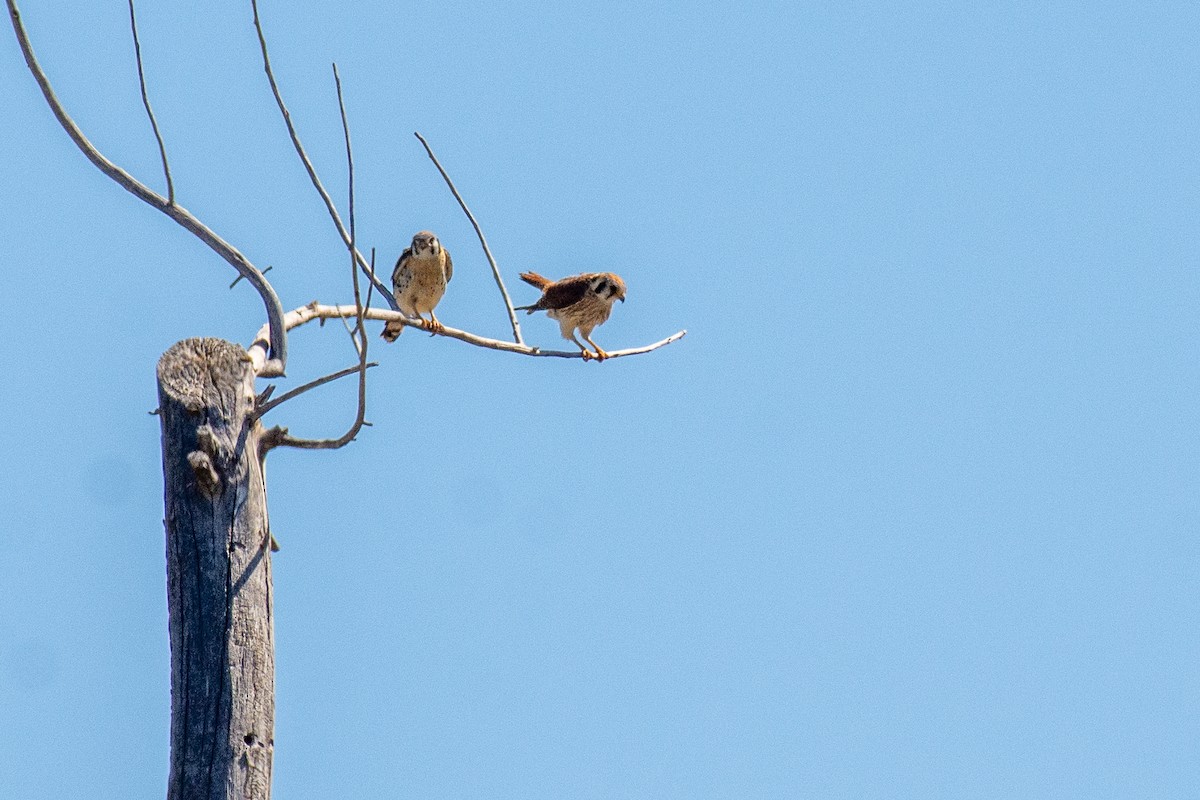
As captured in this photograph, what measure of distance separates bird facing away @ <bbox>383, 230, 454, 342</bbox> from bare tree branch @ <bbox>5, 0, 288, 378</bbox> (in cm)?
380

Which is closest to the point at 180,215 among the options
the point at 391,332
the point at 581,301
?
the point at 391,332

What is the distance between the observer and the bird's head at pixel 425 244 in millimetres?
8391

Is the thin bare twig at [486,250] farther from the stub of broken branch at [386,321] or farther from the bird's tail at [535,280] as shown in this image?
the bird's tail at [535,280]

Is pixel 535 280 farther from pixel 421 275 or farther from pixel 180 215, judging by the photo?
pixel 180 215

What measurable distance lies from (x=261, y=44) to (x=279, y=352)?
1.04 meters

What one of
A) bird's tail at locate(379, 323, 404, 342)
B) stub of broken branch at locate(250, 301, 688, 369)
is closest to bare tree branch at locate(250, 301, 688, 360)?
stub of broken branch at locate(250, 301, 688, 369)

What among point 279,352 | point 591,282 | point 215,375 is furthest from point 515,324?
point 591,282

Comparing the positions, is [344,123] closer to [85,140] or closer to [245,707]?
[85,140]

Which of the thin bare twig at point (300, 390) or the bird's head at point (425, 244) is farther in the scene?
the bird's head at point (425, 244)

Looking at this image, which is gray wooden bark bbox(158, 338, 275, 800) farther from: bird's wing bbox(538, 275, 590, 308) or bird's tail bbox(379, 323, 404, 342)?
bird's wing bbox(538, 275, 590, 308)

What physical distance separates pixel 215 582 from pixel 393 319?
5.87 ft

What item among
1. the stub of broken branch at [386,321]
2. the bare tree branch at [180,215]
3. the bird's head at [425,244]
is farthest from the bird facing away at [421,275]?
the bare tree branch at [180,215]

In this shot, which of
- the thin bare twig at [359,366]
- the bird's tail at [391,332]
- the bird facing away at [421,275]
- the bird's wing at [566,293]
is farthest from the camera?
the bird's wing at [566,293]

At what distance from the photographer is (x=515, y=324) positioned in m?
5.79
